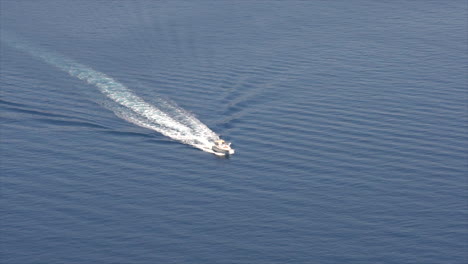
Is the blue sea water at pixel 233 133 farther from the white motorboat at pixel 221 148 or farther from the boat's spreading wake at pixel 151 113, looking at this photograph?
the white motorboat at pixel 221 148

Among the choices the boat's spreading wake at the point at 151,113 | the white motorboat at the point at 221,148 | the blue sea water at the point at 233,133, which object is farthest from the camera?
the boat's spreading wake at the point at 151,113

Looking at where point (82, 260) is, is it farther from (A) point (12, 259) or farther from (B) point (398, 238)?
(B) point (398, 238)

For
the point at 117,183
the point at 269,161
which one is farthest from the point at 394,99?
the point at 117,183

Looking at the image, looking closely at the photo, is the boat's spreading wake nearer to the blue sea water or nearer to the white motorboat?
the blue sea water

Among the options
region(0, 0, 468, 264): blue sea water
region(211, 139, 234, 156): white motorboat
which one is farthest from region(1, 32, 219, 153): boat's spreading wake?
region(211, 139, 234, 156): white motorboat

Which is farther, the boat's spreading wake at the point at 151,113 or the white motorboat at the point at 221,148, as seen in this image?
the boat's spreading wake at the point at 151,113

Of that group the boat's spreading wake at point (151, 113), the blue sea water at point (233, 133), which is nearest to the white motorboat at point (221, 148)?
the blue sea water at point (233, 133)

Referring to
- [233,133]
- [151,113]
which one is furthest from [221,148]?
[151,113]
